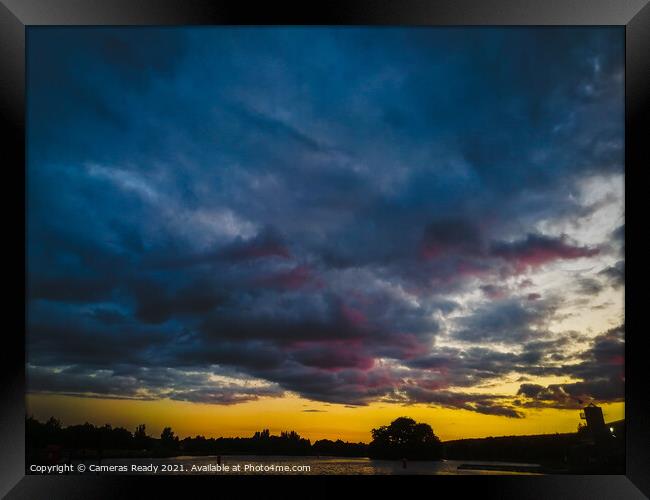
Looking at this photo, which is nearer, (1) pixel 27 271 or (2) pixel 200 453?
(1) pixel 27 271

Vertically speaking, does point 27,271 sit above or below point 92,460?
above

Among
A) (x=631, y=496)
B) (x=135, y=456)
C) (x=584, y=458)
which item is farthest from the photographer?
(x=584, y=458)

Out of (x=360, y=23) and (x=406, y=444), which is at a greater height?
(x=360, y=23)

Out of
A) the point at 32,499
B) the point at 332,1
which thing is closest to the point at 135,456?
the point at 32,499

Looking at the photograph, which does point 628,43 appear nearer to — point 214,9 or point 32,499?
point 214,9

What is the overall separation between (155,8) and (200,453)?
4.59m

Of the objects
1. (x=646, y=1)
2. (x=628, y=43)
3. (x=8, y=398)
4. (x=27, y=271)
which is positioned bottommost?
(x=8, y=398)

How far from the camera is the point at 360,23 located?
3.86m

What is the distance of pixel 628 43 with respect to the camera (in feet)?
12.8

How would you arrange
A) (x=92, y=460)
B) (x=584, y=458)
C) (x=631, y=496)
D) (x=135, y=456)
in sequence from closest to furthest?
(x=631, y=496) → (x=92, y=460) → (x=135, y=456) → (x=584, y=458)

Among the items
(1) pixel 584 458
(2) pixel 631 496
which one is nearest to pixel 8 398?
(2) pixel 631 496

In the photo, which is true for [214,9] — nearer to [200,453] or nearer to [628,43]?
[628,43]

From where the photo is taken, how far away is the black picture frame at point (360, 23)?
3789 mm

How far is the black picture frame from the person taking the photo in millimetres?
3789
